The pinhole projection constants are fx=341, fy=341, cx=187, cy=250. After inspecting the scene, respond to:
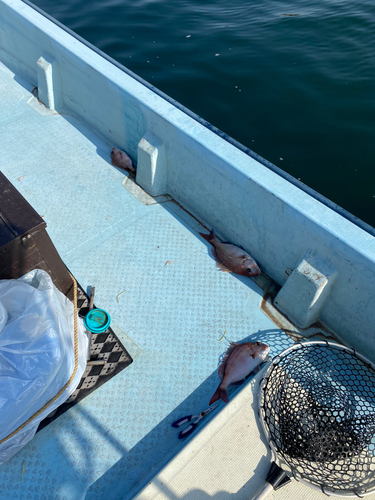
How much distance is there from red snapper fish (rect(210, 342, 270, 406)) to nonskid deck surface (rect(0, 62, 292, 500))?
0.30 feet

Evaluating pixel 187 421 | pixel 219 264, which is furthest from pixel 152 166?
pixel 187 421

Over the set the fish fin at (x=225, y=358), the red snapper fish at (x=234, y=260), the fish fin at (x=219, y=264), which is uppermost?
the red snapper fish at (x=234, y=260)

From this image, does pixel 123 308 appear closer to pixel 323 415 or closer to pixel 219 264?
pixel 219 264

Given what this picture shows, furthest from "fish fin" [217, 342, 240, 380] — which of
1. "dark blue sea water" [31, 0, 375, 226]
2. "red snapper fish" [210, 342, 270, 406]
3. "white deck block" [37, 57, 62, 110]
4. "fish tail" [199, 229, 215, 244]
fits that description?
"white deck block" [37, 57, 62, 110]

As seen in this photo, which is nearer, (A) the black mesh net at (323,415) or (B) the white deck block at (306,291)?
(A) the black mesh net at (323,415)

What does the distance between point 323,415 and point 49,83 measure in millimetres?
4436

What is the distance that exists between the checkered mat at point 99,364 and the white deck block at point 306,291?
1.29 metres

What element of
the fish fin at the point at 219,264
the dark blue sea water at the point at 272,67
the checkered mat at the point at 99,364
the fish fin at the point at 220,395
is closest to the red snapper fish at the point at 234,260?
the fish fin at the point at 219,264

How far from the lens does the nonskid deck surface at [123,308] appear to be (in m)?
2.13

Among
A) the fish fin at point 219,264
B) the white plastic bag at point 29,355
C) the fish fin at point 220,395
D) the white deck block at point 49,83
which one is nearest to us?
the white plastic bag at point 29,355

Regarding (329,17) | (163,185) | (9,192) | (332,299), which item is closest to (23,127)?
(163,185)

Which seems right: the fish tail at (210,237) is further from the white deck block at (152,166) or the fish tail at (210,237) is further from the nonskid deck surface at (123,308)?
the white deck block at (152,166)

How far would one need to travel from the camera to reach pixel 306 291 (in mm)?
2479

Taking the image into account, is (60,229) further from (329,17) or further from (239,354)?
(329,17)
